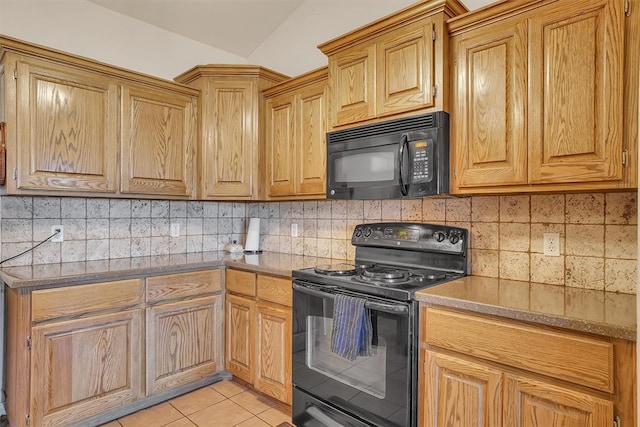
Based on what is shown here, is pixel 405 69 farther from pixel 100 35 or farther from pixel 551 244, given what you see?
pixel 100 35

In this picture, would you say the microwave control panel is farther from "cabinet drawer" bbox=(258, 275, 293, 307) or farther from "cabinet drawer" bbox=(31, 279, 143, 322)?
"cabinet drawer" bbox=(31, 279, 143, 322)

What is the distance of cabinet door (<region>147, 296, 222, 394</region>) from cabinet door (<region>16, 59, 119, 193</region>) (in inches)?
35.1

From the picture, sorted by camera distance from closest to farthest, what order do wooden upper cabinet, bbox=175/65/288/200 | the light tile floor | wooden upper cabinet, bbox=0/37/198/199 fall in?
1. wooden upper cabinet, bbox=0/37/198/199
2. the light tile floor
3. wooden upper cabinet, bbox=175/65/288/200

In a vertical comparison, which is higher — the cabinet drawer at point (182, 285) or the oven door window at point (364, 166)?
the oven door window at point (364, 166)

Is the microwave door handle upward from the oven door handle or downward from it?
upward

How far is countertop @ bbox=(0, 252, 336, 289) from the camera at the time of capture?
1953 millimetres

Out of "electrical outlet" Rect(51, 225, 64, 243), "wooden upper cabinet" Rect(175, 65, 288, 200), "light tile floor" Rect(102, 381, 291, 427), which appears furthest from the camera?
"wooden upper cabinet" Rect(175, 65, 288, 200)

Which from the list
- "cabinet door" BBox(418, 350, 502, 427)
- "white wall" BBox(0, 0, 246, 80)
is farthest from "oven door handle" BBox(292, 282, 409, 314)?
"white wall" BBox(0, 0, 246, 80)

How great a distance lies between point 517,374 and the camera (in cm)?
135

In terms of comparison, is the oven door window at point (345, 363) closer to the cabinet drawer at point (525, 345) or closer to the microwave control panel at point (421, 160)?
the cabinet drawer at point (525, 345)

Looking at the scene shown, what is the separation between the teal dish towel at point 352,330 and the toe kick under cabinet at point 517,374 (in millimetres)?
267

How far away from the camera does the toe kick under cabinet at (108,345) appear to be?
1.90 meters

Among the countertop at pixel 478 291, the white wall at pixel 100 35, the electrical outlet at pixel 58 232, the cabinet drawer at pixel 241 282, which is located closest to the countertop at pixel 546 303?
the countertop at pixel 478 291

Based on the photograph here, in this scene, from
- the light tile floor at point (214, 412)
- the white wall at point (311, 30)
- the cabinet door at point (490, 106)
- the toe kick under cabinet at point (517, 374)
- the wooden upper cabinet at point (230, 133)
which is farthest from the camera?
the wooden upper cabinet at point (230, 133)
